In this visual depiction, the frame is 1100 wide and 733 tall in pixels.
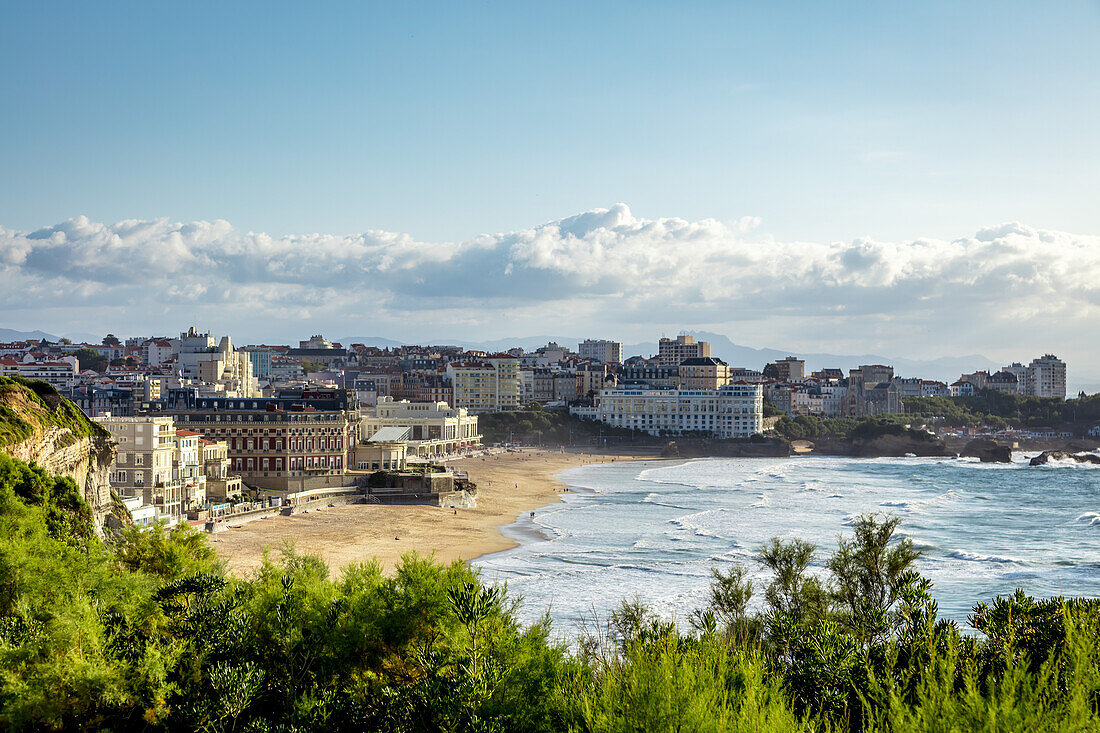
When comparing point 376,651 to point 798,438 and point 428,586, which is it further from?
point 798,438

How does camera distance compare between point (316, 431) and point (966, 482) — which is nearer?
point (316, 431)

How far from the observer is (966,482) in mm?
83125

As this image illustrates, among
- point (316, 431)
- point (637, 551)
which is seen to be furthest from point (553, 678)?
point (316, 431)

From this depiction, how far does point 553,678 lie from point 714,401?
125145 millimetres

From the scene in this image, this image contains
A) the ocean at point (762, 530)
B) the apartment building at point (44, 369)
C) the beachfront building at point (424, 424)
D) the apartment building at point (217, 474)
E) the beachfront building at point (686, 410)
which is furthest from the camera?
the beachfront building at point (686, 410)

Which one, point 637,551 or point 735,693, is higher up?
point 735,693

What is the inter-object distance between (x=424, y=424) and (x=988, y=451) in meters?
65.0

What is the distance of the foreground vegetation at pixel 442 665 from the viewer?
9703 mm

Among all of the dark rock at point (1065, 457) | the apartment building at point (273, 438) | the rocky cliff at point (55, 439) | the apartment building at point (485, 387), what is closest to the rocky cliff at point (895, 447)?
the dark rock at point (1065, 457)

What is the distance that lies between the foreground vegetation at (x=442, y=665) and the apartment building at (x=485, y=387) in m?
A: 124

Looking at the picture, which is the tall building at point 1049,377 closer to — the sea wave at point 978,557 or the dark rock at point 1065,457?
the dark rock at point 1065,457

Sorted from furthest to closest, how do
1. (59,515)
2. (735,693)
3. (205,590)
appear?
(59,515), (205,590), (735,693)

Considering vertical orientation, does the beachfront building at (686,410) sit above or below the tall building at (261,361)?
below

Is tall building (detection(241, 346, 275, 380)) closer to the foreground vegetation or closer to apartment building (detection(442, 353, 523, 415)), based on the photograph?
apartment building (detection(442, 353, 523, 415))
